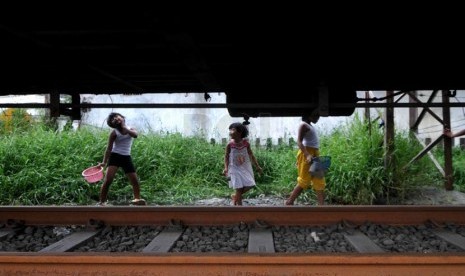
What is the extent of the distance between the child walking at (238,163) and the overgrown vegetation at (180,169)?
4.68ft

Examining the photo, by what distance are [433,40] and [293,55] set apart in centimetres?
96

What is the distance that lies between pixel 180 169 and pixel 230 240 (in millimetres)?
5201

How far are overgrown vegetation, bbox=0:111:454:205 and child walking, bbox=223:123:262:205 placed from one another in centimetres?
143

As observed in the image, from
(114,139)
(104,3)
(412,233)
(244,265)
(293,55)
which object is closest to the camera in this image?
(244,265)

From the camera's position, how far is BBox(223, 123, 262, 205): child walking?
5.43 metres

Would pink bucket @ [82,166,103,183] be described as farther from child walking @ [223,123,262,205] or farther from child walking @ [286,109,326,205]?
child walking @ [286,109,326,205]

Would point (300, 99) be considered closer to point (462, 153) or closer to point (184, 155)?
point (184, 155)

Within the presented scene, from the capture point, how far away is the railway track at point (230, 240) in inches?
86.0

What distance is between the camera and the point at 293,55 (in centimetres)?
299

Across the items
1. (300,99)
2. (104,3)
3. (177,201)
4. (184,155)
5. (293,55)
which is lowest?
(177,201)

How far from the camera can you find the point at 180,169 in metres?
8.26

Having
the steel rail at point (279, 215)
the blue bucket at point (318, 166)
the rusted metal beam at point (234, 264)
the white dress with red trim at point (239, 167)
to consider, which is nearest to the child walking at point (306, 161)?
the blue bucket at point (318, 166)

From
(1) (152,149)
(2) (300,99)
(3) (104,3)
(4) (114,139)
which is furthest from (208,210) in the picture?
(1) (152,149)

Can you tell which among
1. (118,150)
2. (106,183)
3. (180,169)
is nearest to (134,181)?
(106,183)
